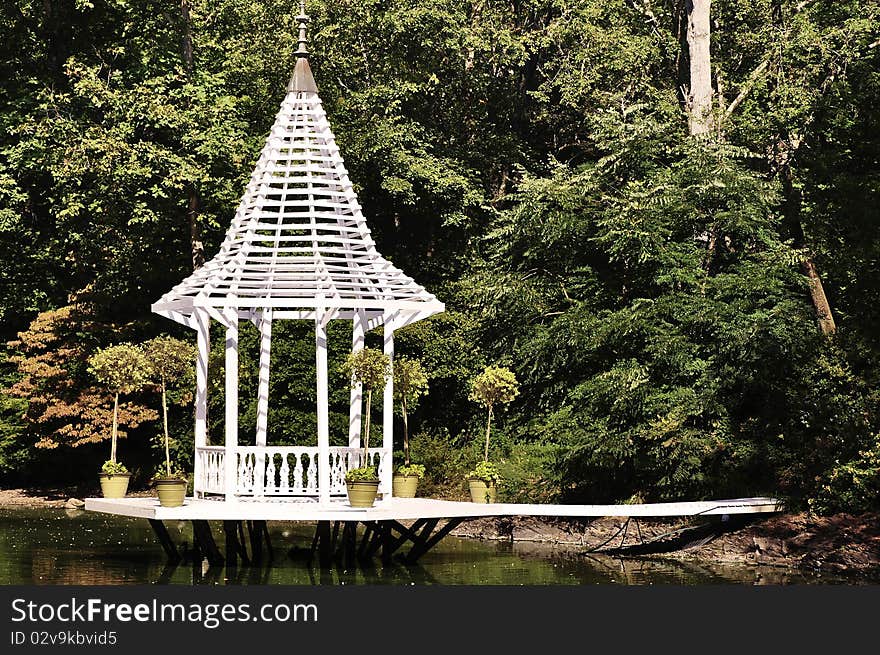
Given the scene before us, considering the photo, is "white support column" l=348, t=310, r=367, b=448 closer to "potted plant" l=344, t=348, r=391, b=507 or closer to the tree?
"potted plant" l=344, t=348, r=391, b=507

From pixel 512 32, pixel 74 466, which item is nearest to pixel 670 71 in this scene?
pixel 512 32

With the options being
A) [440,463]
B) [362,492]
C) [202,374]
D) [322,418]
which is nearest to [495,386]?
[322,418]

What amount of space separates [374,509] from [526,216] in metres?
8.70

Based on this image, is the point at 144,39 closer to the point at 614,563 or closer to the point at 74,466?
the point at 74,466

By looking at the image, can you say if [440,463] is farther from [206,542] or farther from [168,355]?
→ [206,542]

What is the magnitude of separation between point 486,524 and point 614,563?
446 cm

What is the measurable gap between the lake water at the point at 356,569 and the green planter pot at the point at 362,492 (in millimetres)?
802

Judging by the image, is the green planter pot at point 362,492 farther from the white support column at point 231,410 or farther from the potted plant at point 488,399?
the potted plant at point 488,399

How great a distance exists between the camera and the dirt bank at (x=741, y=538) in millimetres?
16578

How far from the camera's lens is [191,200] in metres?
28.3

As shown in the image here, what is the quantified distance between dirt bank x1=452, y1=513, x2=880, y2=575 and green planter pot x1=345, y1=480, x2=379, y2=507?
4.63m

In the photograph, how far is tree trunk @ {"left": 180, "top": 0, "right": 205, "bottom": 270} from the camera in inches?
1106

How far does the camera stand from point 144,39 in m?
29.4

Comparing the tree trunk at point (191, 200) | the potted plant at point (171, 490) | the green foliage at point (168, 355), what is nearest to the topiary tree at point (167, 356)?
the green foliage at point (168, 355)
